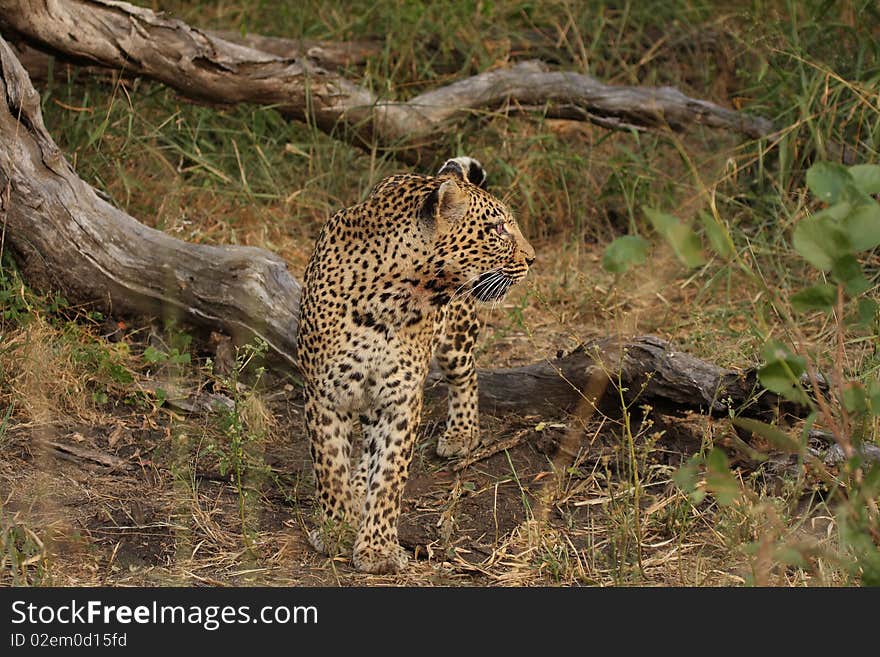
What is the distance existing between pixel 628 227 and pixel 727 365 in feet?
6.59

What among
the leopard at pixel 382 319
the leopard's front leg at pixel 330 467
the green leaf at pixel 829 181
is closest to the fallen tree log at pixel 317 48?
the leopard at pixel 382 319

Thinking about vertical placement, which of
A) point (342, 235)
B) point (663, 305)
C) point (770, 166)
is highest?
point (342, 235)

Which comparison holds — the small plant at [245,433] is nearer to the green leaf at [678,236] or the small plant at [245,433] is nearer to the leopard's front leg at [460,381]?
the leopard's front leg at [460,381]

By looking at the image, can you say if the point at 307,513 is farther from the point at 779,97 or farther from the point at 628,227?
the point at 779,97

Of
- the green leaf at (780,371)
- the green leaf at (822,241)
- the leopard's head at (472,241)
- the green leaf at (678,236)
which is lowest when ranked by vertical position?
the leopard's head at (472,241)

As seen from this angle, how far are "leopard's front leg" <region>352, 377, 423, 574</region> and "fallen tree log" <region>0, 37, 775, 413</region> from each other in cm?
119

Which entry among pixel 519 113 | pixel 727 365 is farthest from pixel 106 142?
pixel 727 365

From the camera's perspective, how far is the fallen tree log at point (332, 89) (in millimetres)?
6754

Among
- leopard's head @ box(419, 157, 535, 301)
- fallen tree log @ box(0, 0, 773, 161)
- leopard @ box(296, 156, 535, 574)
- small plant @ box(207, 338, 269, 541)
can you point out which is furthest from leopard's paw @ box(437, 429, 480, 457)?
fallen tree log @ box(0, 0, 773, 161)

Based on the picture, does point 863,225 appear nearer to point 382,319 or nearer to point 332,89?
point 382,319

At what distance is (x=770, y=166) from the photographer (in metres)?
8.00

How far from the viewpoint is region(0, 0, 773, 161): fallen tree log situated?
675 centimetres

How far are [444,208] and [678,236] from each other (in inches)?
77.8

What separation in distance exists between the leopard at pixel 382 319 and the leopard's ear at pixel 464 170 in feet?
0.52
